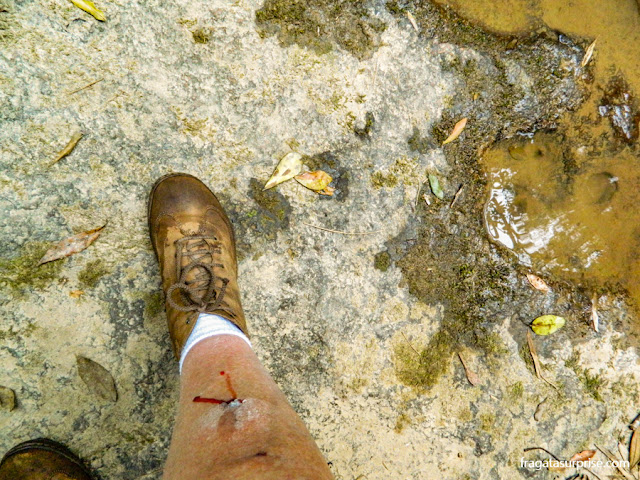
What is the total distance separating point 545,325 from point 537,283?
25 centimetres

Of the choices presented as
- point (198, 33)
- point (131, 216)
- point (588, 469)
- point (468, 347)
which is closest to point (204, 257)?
point (131, 216)

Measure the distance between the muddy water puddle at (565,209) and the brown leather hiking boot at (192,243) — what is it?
1556 millimetres

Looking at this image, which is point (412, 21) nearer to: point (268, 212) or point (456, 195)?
point (456, 195)

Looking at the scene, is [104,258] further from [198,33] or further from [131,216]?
[198,33]

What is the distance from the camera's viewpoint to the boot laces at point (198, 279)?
1805mm

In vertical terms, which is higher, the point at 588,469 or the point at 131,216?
the point at 131,216

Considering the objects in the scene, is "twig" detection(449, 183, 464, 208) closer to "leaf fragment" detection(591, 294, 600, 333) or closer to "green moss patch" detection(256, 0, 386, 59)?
"green moss patch" detection(256, 0, 386, 59)

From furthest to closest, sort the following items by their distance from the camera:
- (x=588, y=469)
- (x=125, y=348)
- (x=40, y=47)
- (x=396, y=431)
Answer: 1. (x=588, y=469)
2. (x=396, y=431)
3. (x=125, y=348)
4. (x=40, y=47)

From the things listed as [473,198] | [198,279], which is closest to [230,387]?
[198,279]

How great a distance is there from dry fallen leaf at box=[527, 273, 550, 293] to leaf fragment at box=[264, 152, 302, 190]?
61.0 inches

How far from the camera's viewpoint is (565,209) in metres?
2.44

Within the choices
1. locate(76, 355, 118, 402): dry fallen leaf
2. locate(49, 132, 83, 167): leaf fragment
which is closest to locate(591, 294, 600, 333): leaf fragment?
locate(76, 355, 118, 402): dry fallen leaf

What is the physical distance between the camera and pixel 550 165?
2416 millimetres

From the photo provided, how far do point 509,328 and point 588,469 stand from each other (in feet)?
3.13
